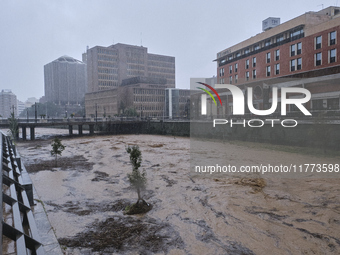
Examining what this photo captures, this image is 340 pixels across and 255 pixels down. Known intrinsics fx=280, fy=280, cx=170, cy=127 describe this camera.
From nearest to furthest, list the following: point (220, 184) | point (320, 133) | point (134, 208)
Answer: point (134, 208) → point (220, 184) → point (320, 133)

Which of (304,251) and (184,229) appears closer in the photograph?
(304,251)

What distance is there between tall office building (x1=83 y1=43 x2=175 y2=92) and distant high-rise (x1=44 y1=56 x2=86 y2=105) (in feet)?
97.2

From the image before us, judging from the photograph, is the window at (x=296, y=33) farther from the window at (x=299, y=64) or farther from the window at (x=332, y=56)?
the window at (x=332, y=56)

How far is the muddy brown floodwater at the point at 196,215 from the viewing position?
27.5 ft

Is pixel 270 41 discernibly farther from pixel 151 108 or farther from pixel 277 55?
pixel 151 108

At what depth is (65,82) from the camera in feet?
477

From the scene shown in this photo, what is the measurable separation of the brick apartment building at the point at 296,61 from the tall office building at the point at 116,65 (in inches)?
2644

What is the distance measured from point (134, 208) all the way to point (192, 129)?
36944 mm

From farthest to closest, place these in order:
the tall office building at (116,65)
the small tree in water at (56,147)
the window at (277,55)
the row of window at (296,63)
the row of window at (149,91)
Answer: the tall office building at (116,65)
the row of window at (149,91)
the window at (277,55)
the row of window at (296,63)
the small tree in water at (56,147)

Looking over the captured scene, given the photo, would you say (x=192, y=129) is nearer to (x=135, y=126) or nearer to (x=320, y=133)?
(x=135, y=126)

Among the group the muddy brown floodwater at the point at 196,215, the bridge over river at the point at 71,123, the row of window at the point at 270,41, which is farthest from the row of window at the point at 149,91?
the muddy brown floodwater at the point at 196,215

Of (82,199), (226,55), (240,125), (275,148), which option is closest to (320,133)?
(275,148)

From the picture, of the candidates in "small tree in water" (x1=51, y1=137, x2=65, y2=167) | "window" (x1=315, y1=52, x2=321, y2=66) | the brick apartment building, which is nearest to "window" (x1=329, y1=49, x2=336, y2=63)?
the brick apartment building

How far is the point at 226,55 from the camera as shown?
58.5 metres
